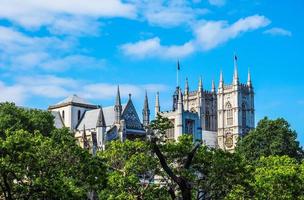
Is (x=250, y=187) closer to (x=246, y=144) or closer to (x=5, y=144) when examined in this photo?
(x=5, y=144)

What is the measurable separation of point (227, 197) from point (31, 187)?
44.2 feet

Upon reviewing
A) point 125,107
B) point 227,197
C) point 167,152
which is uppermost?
point 125,107

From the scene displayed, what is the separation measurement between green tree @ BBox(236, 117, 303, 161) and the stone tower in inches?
2270

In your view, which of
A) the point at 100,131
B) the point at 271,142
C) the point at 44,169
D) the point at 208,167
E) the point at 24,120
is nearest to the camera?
the point at 44,169

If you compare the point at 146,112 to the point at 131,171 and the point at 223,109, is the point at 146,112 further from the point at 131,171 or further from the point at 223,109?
the point at 131,171

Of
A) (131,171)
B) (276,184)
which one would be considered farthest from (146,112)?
(131,171)

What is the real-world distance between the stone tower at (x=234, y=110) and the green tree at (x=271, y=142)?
57666 mm

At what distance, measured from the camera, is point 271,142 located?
89062 millimetres

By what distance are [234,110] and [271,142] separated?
6397 cm

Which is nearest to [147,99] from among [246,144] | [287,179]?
[246,144]

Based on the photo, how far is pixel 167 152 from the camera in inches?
1615

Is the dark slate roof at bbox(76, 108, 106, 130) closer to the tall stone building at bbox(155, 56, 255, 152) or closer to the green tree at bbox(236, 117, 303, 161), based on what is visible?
the tall stone building at bbox(155, 56, 255, 152)

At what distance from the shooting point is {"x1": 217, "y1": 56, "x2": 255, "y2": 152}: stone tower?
15100 cm

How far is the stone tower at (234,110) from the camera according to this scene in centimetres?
15100
